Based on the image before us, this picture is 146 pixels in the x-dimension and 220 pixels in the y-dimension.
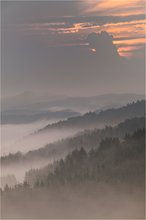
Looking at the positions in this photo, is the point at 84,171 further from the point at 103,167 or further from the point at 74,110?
the point at 74,110

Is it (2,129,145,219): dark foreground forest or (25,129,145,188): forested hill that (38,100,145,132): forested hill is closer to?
(25,129,145,188): forested hill

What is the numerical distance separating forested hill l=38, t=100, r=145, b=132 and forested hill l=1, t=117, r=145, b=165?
4.69 feet

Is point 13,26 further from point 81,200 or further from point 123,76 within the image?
point 81,200

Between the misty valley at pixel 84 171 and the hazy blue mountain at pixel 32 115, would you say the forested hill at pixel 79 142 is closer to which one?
the misty valley at pixel 84 171

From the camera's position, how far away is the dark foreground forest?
91.8 meters

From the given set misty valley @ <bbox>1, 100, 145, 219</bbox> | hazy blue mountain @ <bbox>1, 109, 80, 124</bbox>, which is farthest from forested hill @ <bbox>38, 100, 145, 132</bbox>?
hazy blue mountain @ <bbox>1, 109, 80, 124</bbox>

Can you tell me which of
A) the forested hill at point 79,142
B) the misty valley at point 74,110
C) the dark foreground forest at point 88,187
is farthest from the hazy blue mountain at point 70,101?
the dark foreground forest at point 88,187

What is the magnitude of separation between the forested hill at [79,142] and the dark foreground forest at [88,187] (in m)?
5.06

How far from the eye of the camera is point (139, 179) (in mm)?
95062

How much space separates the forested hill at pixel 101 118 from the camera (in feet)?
373

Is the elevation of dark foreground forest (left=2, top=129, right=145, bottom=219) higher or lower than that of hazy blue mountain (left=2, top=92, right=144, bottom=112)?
lower

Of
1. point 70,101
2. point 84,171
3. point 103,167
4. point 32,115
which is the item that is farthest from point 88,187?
point 32,115

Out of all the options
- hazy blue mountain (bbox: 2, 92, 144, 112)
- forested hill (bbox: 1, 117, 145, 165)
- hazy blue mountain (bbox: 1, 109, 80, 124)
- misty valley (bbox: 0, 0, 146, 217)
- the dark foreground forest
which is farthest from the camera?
hazy blue mountain (bbox: 1, 109, 80, 124)

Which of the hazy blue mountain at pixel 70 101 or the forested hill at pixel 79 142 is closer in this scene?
the hazy blue mountain at pixel 70 101
